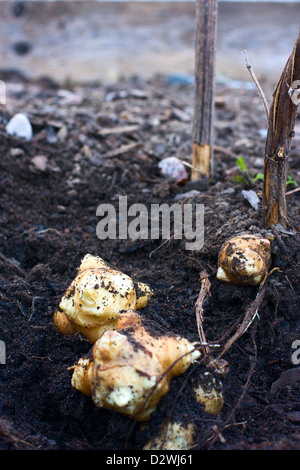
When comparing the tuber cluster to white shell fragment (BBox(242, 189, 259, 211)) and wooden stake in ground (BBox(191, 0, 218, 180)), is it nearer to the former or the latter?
white shell fragment (BBox(242, 189, 259, 211))

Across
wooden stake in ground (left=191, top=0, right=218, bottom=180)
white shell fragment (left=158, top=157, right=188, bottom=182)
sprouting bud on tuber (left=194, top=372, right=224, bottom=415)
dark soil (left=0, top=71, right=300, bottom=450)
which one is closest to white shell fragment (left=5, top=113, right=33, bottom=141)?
dark soil (left=0, top=71, right=300, bottom=450)

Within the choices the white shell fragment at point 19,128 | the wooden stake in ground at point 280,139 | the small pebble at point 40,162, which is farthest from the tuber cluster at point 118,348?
the white shell fragment at point 19,128

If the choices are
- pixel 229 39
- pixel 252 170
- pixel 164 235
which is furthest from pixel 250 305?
pixel 229 39

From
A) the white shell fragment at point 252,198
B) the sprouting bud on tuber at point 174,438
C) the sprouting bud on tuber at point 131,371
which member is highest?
the white shell fragment at point 252,198

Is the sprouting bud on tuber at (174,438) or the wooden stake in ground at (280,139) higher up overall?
the wooden stake in ground at (280,139)

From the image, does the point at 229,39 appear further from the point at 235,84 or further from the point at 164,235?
the point at 164,235

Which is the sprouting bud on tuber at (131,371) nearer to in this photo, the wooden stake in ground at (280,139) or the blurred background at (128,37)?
the wooden stake in ground at (280,139)

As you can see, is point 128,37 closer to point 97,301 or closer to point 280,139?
point 280,139
